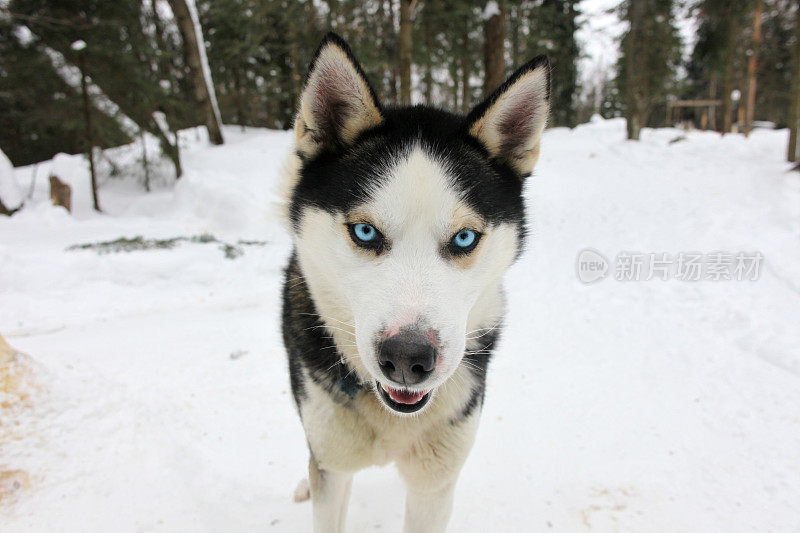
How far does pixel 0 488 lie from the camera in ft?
6.86

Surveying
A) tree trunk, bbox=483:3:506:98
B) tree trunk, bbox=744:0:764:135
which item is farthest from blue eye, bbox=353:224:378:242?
tree trunk, bbox=744:0:764:135

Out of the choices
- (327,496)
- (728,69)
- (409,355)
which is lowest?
(327,496)

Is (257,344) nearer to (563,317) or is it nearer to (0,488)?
(0,488)

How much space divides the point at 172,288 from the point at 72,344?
→ 1698 mm

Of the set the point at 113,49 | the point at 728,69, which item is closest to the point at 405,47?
the point at 113,49

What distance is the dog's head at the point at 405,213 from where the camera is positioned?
1252 millimetres

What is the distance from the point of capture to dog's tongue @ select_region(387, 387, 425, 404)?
142 cm

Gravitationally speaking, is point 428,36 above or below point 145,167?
above

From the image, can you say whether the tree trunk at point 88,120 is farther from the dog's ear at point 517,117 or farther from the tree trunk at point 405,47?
the dog's ear at point 517,117

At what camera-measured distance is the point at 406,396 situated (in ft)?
4.67

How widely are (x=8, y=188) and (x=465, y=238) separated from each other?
11.3 m

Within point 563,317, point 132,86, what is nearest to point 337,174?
point 563,317

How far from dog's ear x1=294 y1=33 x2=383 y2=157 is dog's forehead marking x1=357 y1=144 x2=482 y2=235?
0.96ft

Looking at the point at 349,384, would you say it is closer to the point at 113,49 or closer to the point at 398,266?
the point at 398,266
